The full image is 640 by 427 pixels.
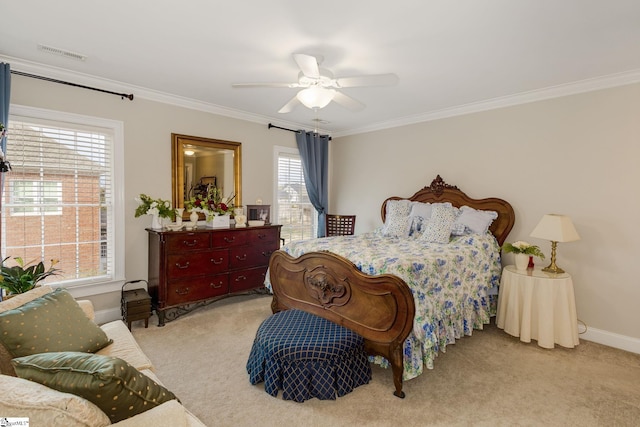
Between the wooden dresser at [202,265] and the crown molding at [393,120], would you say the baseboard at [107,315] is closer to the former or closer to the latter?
the wooden dresser at [202,265]

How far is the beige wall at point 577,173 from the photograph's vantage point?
3.14m

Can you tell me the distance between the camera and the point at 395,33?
2396mm

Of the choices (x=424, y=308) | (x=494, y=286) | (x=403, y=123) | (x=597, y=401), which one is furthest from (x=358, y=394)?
(x=403, y=123)

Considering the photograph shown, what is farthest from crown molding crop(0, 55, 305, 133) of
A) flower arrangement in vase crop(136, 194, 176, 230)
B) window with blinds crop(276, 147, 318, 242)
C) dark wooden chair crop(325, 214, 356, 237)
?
dark wooden chair crop(325, 214, 356, 237)

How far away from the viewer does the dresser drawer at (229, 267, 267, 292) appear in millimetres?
4109

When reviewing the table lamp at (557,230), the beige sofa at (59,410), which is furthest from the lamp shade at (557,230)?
the beige sofa at (59,410)

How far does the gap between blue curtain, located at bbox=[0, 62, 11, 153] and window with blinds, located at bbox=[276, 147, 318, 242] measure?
3084 millimetres

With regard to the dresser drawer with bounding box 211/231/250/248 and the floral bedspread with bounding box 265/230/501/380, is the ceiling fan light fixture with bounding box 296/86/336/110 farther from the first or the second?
the dresser drawer with bounding box 211/231/250/248

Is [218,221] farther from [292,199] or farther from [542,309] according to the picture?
[542,309]

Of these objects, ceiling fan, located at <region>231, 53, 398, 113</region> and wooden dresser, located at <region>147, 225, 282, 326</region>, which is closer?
ceiling fan, located at <region>231, 53, 398, 113</region>

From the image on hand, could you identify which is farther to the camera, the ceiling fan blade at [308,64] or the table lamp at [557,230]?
the table lamp at [557,230]

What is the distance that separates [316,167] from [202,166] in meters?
1.99

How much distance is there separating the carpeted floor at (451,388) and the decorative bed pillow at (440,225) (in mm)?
1097

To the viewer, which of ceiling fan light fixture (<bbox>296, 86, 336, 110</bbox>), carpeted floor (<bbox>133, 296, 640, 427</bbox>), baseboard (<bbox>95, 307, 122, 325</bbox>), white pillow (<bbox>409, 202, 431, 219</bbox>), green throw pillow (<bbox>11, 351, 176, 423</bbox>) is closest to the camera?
green throw pillow (<bbox>11, 351, 176, 423</bbox>)
